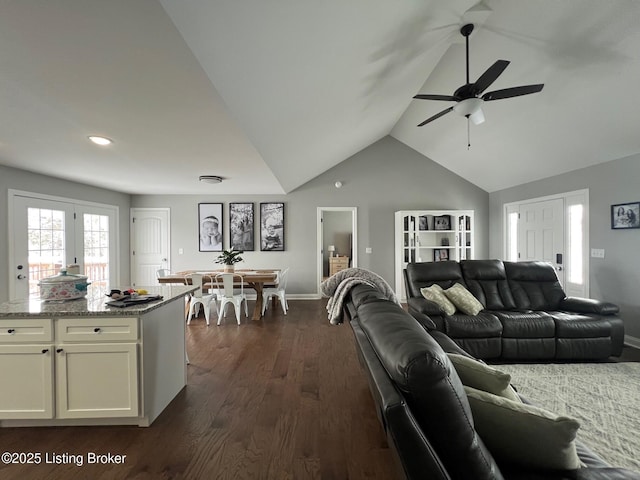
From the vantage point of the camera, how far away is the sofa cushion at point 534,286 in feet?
10.9

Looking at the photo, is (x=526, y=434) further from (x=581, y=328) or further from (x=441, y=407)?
(x=581, y=328)

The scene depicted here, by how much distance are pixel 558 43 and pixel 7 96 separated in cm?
457

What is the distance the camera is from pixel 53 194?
427cm

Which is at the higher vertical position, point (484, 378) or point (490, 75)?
point (490, 75)

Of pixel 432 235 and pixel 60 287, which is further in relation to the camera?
pixel 432 235

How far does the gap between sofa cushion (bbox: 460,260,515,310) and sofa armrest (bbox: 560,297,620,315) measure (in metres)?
0.53

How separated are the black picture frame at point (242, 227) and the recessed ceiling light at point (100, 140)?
128 inches

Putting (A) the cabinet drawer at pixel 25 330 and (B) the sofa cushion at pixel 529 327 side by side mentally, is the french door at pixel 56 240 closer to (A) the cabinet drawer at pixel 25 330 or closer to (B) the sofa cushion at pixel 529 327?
(A) the cabinet drawer at pixel 25 330

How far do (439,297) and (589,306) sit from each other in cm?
157

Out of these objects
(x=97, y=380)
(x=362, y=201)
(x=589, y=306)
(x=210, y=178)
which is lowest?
(x=97, y=380)

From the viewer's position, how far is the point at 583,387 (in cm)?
242

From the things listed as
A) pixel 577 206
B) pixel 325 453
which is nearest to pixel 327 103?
pixel 325 453

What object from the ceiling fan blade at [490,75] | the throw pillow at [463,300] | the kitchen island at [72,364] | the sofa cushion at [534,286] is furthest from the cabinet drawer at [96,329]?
the sofa cushion at [534,286]

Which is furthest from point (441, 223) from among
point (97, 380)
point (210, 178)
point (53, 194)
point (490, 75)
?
point (53, 194)
